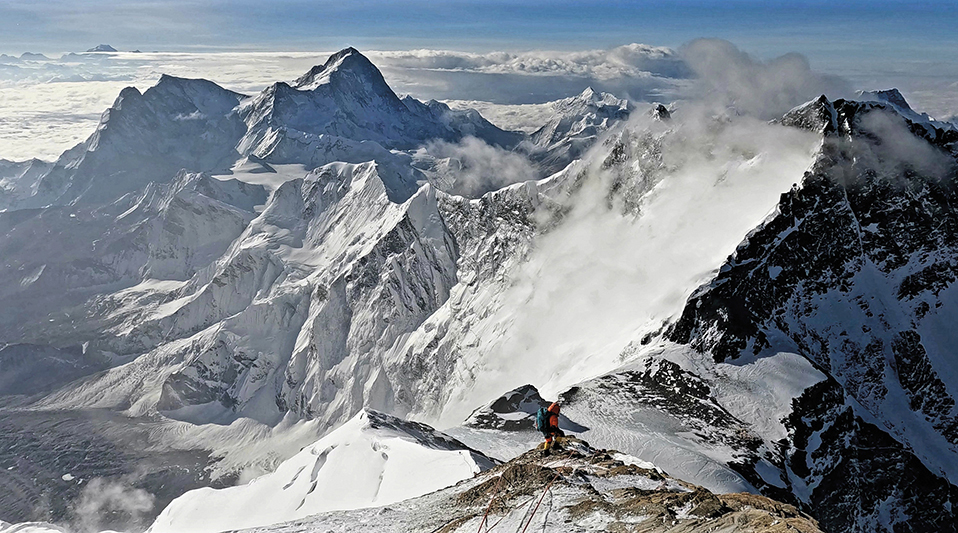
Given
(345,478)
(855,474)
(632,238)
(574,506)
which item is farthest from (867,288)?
(574,506)

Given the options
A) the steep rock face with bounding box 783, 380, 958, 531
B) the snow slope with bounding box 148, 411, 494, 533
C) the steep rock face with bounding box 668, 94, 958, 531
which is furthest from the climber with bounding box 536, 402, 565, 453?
the steep rock face with bounding box 668, 94, 958, 531

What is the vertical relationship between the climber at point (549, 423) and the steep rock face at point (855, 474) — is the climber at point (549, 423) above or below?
above

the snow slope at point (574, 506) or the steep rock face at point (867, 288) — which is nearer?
the snow slope at point (574, 506)

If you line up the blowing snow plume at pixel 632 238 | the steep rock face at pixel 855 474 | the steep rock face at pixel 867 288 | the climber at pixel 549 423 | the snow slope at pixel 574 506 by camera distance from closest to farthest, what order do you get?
the snow slope at pixel 574 506, the climber at pixel 549 423, the steep rock face at pixel 855 474, the steep rock face at pixel 867 288, the blowing snow plume at pixel 632 238

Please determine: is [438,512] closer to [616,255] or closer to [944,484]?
[944,484]

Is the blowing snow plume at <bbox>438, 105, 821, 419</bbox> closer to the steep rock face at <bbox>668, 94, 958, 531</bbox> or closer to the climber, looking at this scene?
the steep rock face at <bbox>668, 94, 958, 531</bbox>

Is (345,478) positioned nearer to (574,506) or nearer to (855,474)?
(574,506)

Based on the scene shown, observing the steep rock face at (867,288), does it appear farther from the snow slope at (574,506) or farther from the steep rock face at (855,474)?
the snow slope at (574,506)

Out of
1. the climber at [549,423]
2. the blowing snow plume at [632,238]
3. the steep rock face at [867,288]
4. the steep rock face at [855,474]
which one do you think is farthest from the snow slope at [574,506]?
the blowing snow plume at [632,238]
